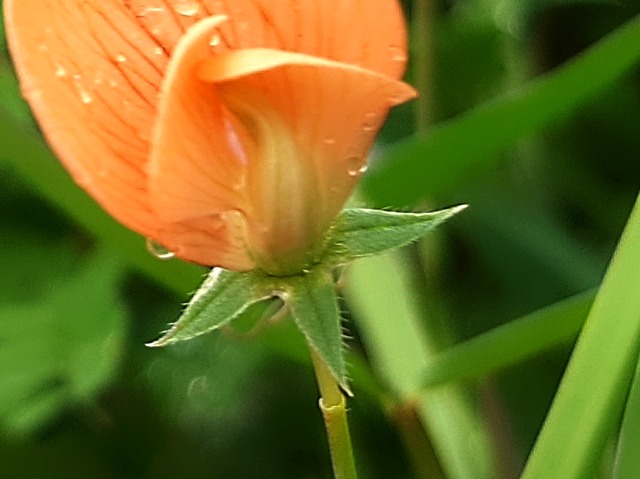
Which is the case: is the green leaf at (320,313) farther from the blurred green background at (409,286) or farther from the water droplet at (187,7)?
the blurred green background at (409,286)

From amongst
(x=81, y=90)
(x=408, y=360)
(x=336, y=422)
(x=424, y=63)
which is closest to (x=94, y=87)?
(x=81, y=90)

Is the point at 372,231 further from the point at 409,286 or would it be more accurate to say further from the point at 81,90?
the point at 409,286

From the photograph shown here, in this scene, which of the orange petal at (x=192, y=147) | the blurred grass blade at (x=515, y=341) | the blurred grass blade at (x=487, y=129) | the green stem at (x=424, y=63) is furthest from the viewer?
the green stem at (x=424, y=63)

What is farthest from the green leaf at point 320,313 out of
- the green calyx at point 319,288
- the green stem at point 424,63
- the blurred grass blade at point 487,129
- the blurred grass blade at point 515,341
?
the green stem at point 424,63

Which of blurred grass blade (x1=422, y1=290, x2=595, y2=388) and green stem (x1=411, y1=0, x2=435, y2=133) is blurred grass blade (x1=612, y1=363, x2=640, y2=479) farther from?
green stem (x1=411, y1=0, x2=435, y2=133)

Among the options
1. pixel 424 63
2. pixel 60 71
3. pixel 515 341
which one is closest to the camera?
pixel 60 71
